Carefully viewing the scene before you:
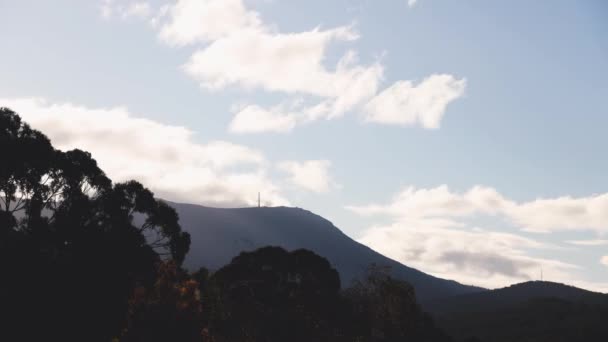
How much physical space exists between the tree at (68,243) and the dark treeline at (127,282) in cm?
8

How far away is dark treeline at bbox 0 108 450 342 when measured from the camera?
1894 cm

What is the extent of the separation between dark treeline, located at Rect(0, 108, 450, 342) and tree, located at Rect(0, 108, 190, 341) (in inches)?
3.0

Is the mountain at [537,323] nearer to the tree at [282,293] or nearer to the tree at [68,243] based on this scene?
the tree at [282,293]

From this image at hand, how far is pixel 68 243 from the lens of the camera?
5588cm

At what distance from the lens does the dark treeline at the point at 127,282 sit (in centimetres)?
1894

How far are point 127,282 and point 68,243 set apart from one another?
20871 mm

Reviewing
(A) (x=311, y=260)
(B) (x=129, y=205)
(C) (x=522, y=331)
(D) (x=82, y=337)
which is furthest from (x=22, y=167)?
(C) (x=522, y=331)

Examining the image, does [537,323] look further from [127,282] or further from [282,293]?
[127,282]

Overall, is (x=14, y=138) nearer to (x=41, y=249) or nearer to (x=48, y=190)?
(x=48, y=190)

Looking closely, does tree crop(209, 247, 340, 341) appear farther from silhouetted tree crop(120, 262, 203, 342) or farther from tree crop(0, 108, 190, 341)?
silhouetted tree crop(120, 262, 203, 342)

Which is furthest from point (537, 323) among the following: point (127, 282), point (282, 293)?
point (127, 282)

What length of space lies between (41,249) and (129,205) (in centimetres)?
3031

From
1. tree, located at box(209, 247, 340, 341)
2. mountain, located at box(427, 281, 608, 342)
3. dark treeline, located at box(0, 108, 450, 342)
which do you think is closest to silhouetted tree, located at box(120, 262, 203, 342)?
dark treeline, located at box(0, 108, 450, 342)

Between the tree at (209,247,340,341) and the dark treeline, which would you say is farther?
the tree at (209,247,340,341)
